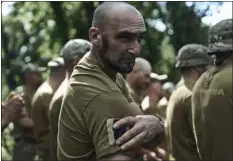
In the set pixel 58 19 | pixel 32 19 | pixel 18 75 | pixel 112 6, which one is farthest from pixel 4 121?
pixel 18 75

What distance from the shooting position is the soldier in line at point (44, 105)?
23.8 feet

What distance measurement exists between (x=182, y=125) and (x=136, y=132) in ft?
10.5

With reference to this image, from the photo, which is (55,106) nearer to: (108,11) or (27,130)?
(27,130)

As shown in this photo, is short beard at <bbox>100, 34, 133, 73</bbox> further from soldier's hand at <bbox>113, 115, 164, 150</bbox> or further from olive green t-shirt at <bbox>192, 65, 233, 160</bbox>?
olive green t-shirt at <bbox>192, 65, 233, 160</bbox>

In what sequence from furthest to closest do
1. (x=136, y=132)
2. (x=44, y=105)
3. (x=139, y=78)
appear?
(x=139, y=78) → (x=44, y=105) → (x=136, y=132)

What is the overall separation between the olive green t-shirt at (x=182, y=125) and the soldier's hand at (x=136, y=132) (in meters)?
3.00

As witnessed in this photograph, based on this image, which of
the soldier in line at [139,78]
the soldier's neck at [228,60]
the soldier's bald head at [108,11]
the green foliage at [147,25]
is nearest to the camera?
the soldier's bald head at [108,11]

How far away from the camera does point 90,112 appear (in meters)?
3.20

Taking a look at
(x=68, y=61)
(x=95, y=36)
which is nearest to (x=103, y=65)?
(x=95, y=36)

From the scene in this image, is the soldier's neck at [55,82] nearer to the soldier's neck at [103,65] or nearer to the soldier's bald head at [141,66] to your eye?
the soldier's bald head at [141,66]

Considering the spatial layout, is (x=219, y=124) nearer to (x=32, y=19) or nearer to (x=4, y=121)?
(x=4, y=121)

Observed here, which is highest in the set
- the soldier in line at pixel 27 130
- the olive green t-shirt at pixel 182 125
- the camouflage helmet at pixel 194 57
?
the camouflage helmet at pixel 194 57

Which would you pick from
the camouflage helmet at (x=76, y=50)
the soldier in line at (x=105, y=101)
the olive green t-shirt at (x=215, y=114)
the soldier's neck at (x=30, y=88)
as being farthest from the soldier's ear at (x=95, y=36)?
the soldier's neck at (x=30, y=88)

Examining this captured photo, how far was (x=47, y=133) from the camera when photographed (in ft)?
24.9
